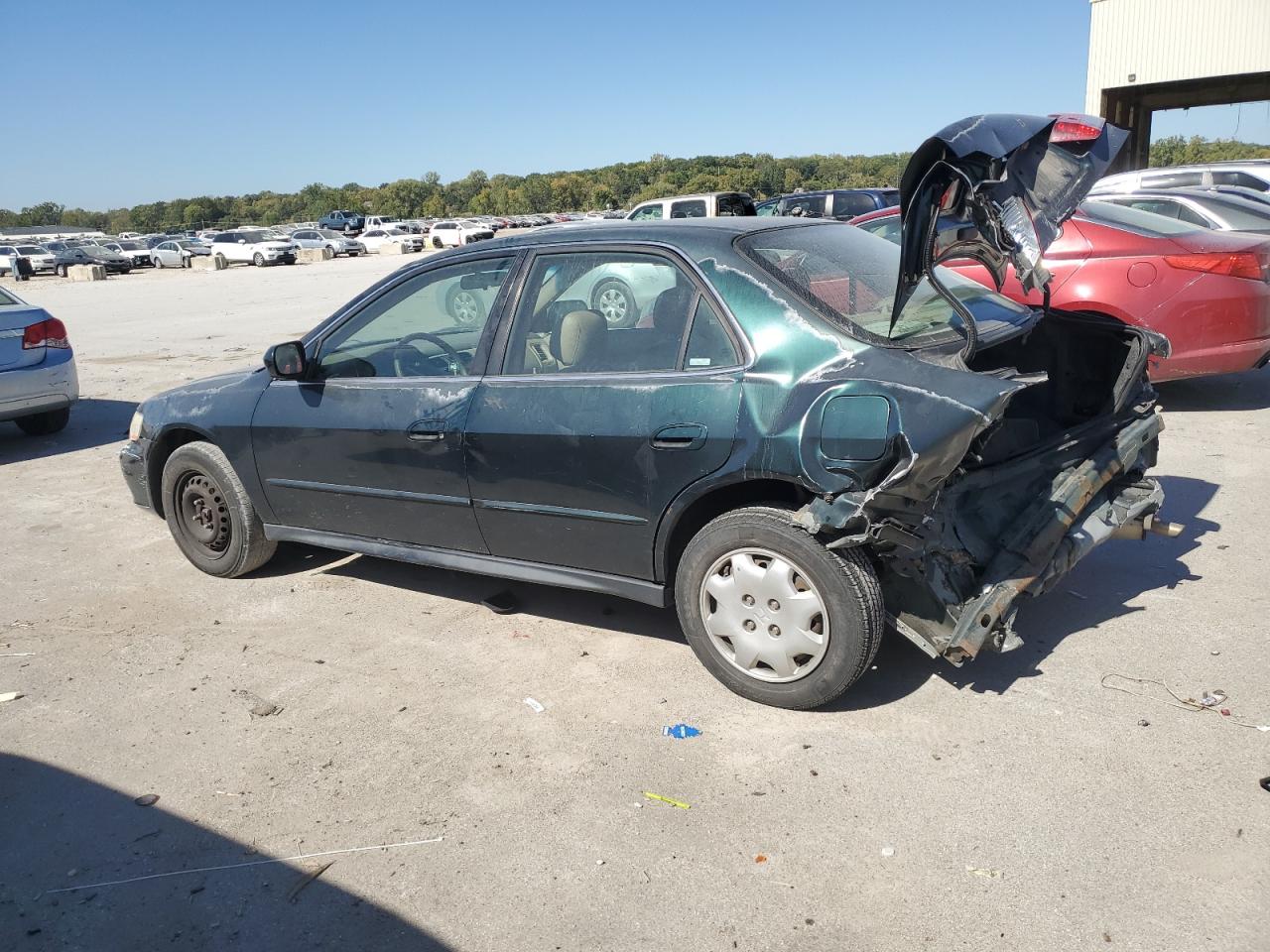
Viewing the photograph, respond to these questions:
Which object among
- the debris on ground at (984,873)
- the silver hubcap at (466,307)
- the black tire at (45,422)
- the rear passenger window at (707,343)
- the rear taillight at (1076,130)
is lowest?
the debris on ground at (984,873)

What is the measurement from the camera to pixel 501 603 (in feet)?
15.9

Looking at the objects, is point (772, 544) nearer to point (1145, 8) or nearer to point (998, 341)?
point (998, 341)

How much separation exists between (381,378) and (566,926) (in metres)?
2.69

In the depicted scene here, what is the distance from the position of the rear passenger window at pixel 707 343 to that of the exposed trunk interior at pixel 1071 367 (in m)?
1.30

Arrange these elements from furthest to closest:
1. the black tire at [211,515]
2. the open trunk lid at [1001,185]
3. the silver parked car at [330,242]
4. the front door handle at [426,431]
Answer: the silver parked car at [330,242] < the black tire at [211,515] < the front door handle at [426,431] < the open trunk lid at [1001,185]

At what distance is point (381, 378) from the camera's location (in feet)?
15.1

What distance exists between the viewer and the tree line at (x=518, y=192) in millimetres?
84250

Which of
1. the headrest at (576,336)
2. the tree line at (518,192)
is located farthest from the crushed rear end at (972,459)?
the tree line at (518,192)

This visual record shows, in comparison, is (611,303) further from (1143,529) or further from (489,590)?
(1143,529)

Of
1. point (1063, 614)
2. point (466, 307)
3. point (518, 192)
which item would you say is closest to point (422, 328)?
point (466, 307)

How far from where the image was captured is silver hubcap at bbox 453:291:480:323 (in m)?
4.45

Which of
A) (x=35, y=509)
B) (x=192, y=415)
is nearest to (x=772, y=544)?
(x=192, y=415)

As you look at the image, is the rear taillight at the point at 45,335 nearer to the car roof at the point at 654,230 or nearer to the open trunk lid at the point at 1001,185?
the car roof at the point at 654,230

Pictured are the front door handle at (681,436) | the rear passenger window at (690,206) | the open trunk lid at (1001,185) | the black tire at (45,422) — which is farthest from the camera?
the rear passenger window at (690,206)
